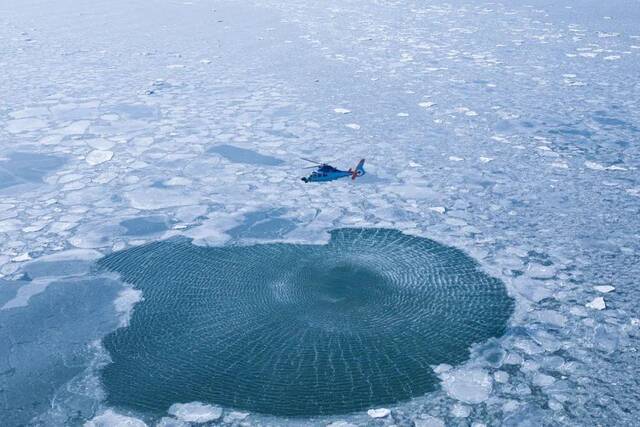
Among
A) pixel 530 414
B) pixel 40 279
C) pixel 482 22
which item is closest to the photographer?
pixel 530 414

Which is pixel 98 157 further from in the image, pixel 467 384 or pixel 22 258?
pixel 467 384

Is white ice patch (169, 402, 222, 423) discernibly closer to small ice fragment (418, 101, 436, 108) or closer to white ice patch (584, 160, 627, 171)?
white ice patch (584, 160, 627, 171)

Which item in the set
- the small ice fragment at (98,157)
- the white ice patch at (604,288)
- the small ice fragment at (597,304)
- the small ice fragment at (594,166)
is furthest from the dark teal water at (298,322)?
the small ice fragment at (594,166)

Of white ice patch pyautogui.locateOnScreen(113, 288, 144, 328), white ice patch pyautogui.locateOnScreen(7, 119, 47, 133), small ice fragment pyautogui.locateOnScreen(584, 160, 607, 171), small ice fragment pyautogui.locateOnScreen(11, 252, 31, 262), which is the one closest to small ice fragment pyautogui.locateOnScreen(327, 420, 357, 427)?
white ice patch pyautogui.locateOnScreen(113, 288, 144, 328)

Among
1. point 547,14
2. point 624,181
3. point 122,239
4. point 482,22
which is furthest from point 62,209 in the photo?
point 547,14

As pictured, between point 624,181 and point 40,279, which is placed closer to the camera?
point 40,279

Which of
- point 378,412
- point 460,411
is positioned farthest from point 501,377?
point 378,412

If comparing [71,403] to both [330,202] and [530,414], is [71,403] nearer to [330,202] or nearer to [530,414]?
[530,414]
